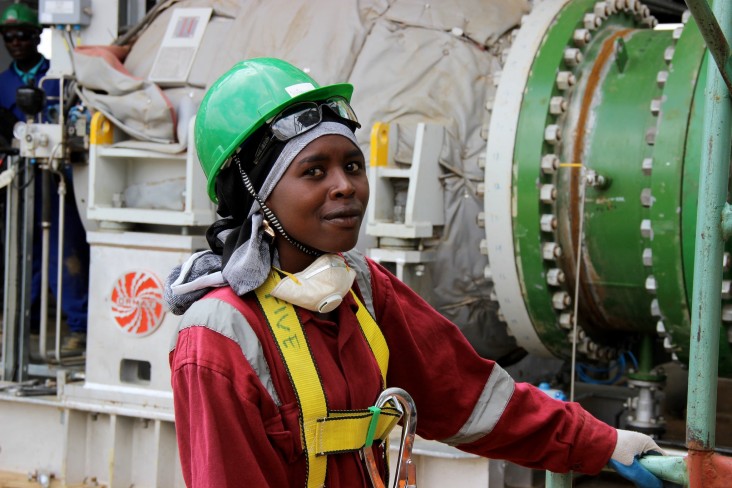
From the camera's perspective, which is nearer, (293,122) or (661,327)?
(293,122)

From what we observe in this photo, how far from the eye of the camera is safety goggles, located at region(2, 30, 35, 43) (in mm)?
6168

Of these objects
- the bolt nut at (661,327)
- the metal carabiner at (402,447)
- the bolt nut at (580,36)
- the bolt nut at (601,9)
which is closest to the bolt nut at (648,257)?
the bolt nut at (661,327)

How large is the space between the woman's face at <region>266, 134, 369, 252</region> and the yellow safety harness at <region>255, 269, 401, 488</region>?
0.33ft

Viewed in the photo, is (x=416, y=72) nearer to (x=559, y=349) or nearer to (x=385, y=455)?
(x=559, y=349)

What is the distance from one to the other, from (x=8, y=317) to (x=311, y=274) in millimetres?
3443

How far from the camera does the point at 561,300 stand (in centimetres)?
390

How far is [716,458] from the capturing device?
196 centimetres

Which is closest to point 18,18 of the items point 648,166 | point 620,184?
point 620,184

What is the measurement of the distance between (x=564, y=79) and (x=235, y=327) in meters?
2.38

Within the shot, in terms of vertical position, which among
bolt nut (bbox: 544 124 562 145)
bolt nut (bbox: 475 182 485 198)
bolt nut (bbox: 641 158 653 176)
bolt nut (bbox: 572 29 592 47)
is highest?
bolt nut (bbox: 572 29 592 47)

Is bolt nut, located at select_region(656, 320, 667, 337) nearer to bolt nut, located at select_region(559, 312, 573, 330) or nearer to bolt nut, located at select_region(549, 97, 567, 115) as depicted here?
bolt nut, located at select_region(559, 312, 573, 330)

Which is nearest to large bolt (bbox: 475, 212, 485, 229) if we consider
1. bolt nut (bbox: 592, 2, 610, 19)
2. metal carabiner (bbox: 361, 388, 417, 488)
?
bolt nut (bbox: 592, 2, 610, 19)

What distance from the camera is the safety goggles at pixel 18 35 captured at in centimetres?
617

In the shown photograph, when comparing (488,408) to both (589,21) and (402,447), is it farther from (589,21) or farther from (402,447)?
(589,21)
